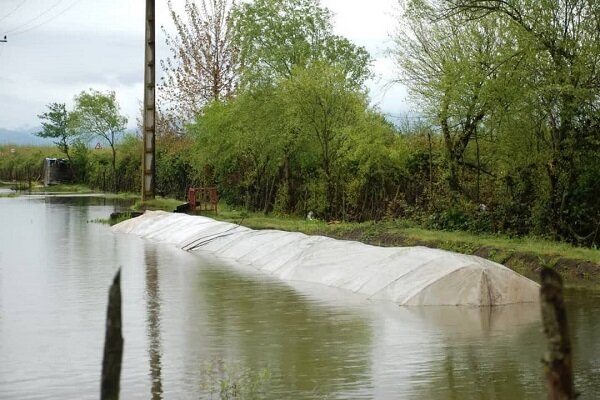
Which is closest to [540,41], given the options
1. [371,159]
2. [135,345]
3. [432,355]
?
[371,159]

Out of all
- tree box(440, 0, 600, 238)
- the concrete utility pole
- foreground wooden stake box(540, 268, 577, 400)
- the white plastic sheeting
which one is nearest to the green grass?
tree box(440, 0, 600, 238)

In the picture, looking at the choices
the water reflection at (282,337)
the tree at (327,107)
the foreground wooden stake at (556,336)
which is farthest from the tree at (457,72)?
the foreground wooden stake at (556,336)

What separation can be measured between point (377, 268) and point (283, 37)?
20.9m

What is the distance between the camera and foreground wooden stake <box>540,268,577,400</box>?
13.5 ft

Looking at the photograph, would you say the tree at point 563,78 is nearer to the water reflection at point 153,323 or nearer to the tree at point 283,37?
the water reflection at point 153,323

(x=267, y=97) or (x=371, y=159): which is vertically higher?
(x=267, y=97)

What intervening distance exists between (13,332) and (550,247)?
10275 mm

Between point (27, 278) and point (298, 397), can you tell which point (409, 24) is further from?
point (298, 397)

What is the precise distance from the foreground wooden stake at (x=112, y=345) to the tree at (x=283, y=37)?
29.4 metres

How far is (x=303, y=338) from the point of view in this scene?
11578mm

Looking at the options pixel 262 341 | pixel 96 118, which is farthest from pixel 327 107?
pixel 96 118

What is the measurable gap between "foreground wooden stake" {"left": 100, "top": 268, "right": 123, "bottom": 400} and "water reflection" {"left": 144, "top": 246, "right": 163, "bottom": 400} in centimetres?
399

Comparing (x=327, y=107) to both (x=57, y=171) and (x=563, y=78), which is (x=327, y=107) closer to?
(x=563, y=78)

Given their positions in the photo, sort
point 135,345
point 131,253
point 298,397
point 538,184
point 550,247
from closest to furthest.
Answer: point 298,397 → point 135,345 → point 550,247 → point 538,184 → point 131,253
